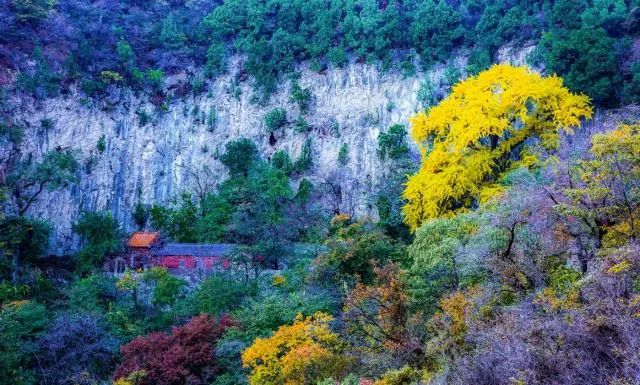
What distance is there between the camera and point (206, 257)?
24.3 meters

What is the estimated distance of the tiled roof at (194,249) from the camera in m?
24.4

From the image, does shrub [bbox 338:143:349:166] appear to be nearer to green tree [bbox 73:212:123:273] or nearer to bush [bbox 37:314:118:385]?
green tree [bbox 73:212:123:273]

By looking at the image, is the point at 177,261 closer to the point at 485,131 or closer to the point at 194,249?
the point at 194,249

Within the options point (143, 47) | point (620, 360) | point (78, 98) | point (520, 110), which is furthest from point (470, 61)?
point (620, 360)

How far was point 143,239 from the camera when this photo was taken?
2650cm

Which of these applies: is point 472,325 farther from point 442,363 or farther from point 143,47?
point 143,47

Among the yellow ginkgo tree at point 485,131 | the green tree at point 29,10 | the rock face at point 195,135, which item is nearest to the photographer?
the yellow ginkgo tree at point 485,131

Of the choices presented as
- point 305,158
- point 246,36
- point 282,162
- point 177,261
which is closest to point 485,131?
point 305,158

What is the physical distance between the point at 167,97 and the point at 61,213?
9.06 meters

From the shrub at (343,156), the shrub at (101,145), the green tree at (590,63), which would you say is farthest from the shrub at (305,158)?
the green tree at (590,63)

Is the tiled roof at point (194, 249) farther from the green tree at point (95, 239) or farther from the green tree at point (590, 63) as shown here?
the green tree at point (590, 63)

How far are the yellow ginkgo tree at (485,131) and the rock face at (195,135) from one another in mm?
10678

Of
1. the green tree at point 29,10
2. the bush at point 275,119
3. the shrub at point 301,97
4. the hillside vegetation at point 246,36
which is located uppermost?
the green tree at point 29,10

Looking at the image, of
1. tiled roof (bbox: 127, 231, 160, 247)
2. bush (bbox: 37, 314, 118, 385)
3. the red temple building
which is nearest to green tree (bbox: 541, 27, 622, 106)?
the red temple building
